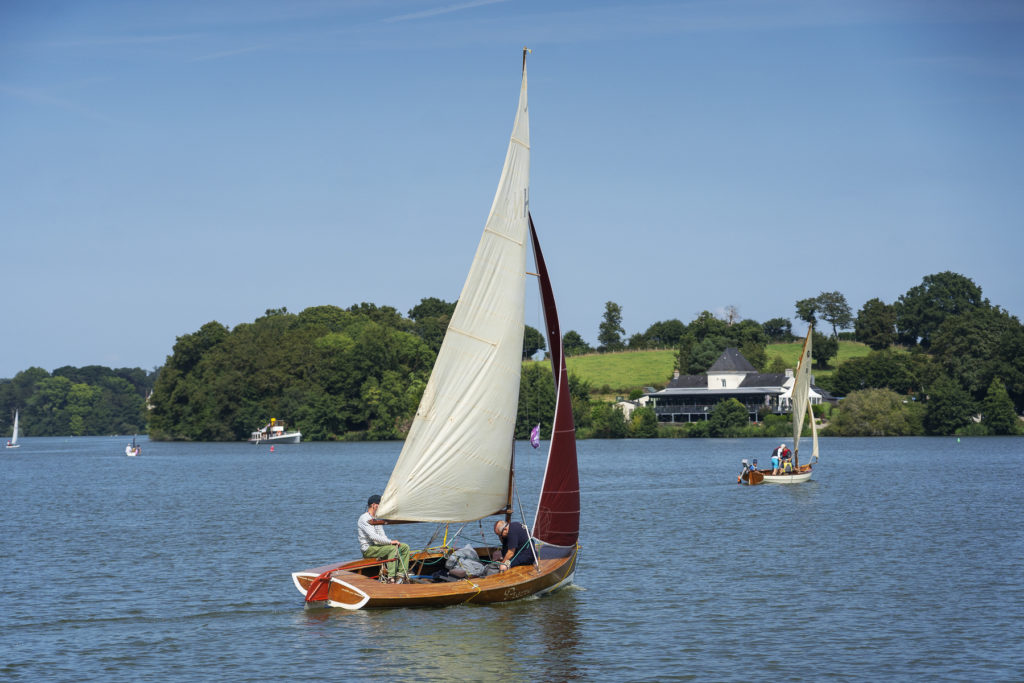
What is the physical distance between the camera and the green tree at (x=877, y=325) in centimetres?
19088

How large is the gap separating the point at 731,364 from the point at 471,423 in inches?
5328

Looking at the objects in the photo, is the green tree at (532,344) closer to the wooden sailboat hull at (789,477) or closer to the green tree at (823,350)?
the wooden sailboat hull at (789,477)

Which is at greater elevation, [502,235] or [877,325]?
[877,325]

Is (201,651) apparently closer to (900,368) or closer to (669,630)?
(669,630)

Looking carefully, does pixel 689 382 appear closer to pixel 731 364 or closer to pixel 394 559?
pixel 731 364

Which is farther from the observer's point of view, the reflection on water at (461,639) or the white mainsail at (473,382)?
the white mainsail at (473,382)

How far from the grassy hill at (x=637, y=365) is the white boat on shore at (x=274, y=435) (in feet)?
135

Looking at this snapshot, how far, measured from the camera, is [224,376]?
15438cm

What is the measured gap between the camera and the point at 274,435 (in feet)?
481

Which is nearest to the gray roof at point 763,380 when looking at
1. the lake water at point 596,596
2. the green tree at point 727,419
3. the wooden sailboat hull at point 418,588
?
the green tree at point 727,419

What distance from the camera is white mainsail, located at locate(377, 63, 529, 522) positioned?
77.8 ft

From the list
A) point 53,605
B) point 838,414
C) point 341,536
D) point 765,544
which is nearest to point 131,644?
point 53,605

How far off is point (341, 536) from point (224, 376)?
119376 millimetres

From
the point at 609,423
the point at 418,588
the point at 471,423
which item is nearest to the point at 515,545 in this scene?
the point at 418,588
